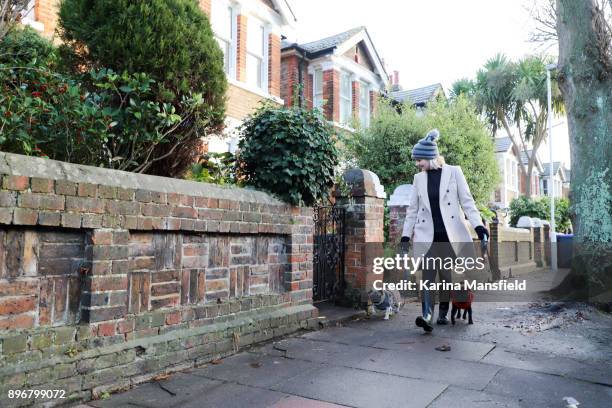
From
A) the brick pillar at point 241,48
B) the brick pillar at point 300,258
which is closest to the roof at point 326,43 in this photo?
the brick pillar at point 241,48

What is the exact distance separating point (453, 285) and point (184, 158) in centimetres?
317

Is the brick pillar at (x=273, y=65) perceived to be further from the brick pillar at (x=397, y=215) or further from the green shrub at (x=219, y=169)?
the green shrub at (x=219, y=169)

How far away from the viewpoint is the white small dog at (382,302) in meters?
5.68

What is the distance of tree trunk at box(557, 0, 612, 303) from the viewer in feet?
20.9

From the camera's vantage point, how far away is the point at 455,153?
11273mm

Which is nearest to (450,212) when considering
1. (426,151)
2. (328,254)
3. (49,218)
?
(426,151)

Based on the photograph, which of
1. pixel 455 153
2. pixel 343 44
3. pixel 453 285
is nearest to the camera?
pixel 453 285

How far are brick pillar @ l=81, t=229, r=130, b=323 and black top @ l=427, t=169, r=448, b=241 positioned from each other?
3167 millimetres

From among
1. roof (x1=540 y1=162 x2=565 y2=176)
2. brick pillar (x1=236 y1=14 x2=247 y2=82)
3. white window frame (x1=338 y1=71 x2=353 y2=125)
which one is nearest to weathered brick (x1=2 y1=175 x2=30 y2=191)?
brick pillar (x1=236 y1=14 x2=247 y2=82)

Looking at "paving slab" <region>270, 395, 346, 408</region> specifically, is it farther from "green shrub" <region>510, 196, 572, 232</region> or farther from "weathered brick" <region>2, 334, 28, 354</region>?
"green shrub" <region>510, 196, 572, 232</region>

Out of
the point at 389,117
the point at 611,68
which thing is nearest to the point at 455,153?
the point at 389,117

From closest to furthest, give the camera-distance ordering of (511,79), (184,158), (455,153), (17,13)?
(17,13), (184,158), (455,153), (511,79)

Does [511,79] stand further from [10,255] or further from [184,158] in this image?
[10,255]

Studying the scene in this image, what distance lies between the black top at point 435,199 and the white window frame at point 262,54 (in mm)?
8706
